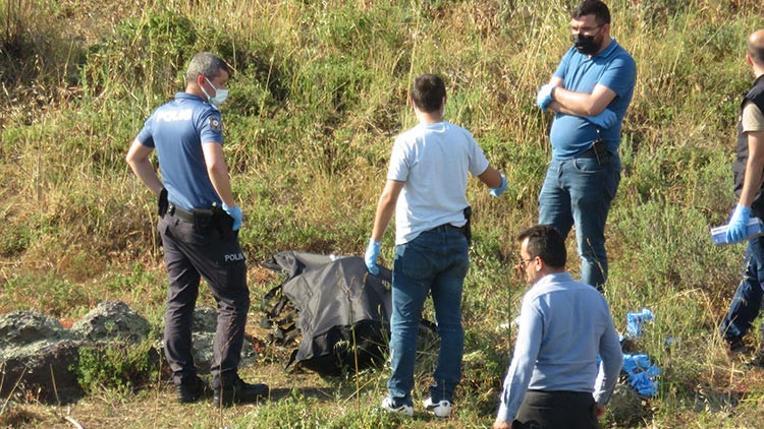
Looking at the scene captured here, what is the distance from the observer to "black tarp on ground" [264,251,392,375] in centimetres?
648

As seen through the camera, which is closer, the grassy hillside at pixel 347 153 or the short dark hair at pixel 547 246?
the short dark hair at pixel 547 246

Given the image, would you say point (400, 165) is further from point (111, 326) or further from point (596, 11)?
point (111, 326)

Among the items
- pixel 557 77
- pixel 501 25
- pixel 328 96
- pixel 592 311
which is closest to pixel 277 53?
pixel 328 96

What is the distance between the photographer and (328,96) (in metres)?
10.0

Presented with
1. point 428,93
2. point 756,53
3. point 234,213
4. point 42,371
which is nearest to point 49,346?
point 42,371

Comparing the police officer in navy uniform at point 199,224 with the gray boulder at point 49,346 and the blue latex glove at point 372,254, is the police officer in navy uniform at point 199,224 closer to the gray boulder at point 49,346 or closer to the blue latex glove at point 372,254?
the gray boulder at point 49,346

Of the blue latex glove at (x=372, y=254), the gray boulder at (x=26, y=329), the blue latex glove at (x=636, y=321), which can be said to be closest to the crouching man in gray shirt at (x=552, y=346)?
the blue latex glove at (x=372, y=254)

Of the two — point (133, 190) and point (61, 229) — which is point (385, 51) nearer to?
point (133, 190)

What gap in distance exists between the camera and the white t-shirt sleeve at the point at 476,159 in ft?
19.1

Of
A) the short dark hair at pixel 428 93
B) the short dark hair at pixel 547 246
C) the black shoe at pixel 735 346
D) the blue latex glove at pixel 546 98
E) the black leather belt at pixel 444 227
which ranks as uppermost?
the short dark hair at pixel 428 93

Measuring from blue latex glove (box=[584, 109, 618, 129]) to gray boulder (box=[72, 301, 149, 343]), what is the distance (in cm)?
278

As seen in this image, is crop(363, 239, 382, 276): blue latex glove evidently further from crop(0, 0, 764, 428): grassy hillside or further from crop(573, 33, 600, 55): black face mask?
crop(573, 33, 600, 55): black face mask

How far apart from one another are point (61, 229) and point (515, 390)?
15.9 feet

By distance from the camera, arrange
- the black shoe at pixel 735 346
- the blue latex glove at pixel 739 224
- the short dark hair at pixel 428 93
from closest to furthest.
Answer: the short dark hair at pixel 428 93, the blue latex glove at pixel 739 224, the black shoe at pixel 735 346
